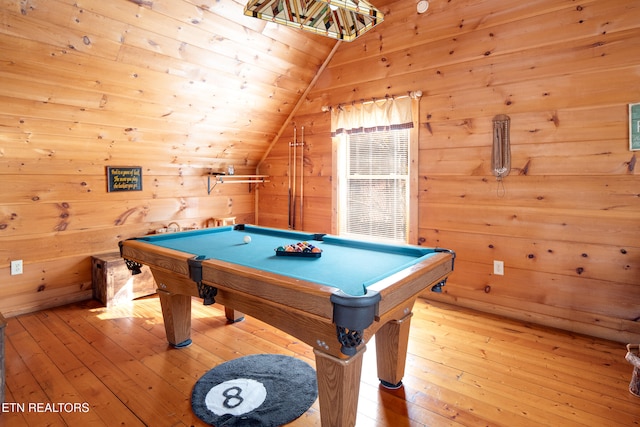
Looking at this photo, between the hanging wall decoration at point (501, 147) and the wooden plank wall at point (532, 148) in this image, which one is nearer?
the wooden plank wall at point (532, 148)

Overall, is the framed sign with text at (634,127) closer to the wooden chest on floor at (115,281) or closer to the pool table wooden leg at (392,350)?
the pool table wooden leg at (392,350)

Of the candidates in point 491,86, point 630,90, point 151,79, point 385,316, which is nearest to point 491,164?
point 491,86

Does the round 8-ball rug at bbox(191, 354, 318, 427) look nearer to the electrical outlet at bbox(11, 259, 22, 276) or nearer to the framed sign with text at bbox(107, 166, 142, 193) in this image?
the electrical outlet at bbox(11, 259, 22, 276)

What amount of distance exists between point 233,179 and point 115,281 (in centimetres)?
195

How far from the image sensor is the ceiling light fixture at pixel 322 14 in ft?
6.00

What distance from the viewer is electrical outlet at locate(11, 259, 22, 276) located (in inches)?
126

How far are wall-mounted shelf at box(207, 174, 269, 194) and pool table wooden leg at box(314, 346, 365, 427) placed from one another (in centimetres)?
343

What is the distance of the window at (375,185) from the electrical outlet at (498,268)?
869 mm

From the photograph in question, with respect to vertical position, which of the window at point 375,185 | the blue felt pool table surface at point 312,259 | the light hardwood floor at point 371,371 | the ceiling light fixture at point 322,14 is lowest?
the light hardwood floor at point 371,371

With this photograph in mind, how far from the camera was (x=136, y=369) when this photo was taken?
7.75ft

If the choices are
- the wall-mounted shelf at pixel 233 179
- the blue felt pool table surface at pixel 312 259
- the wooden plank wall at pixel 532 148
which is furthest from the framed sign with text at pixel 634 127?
the wall-mounted shelf at pixel 233 179

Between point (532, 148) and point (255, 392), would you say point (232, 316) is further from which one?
point (532, 148)

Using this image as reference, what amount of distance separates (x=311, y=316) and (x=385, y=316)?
311 millimetres

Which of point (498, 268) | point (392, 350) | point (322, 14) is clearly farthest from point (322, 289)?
point (498, 268)
